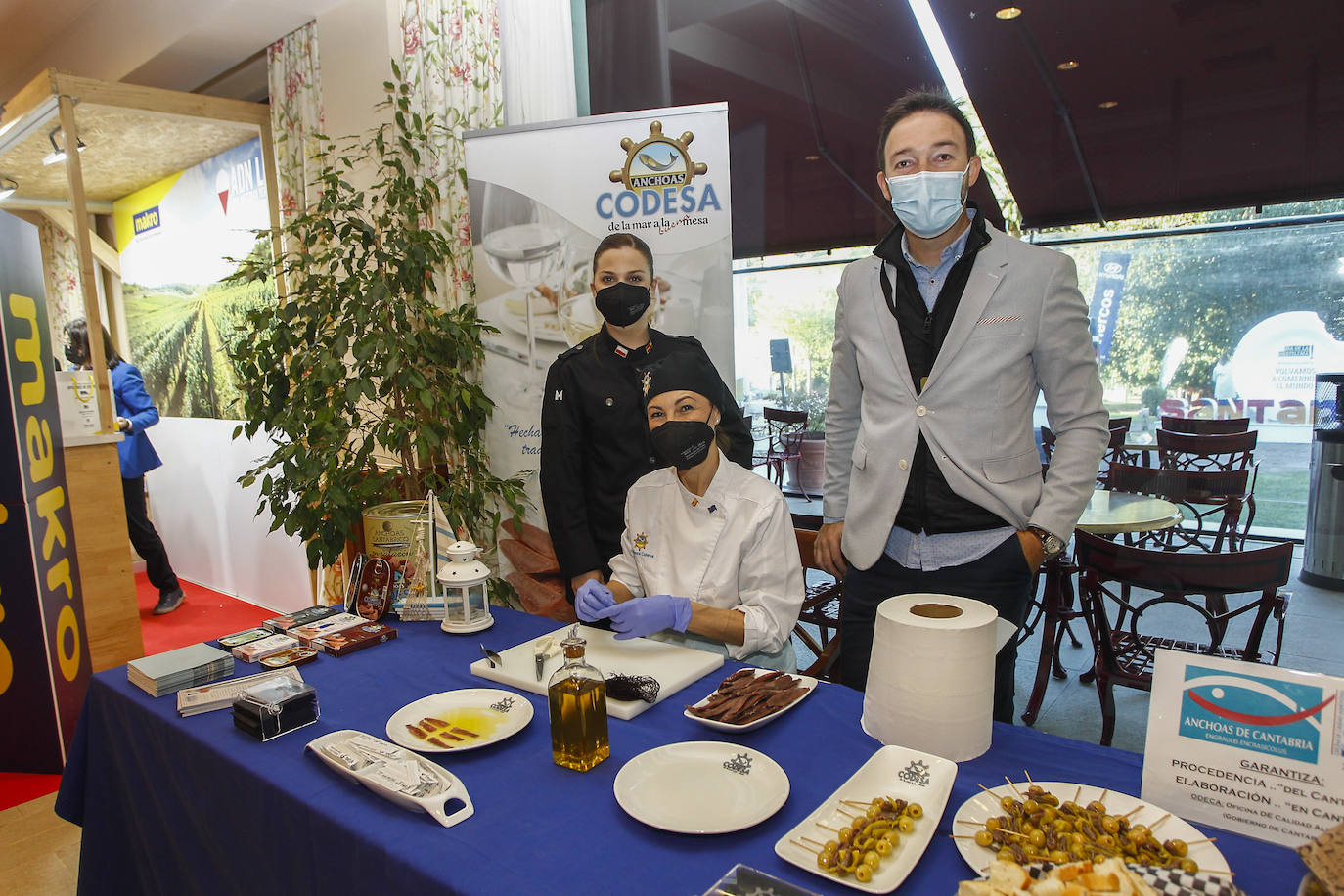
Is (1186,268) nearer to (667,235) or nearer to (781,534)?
(667,235)

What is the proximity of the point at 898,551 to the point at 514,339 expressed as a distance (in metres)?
1.84

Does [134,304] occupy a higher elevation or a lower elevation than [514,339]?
higher

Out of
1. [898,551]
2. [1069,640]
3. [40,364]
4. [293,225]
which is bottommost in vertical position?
[1069,640]

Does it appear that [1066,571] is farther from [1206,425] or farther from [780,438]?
[780,438]

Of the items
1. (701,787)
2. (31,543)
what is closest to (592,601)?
(701,787)

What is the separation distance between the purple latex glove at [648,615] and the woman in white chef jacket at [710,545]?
4 cm

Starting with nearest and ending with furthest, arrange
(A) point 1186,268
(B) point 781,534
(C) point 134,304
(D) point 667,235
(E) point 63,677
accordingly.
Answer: (B) point 781,534, (D) point 667,235, (E) point 63,677, (A) point 1186,268, (C) point 134,304

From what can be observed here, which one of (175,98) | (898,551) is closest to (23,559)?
(175,98)

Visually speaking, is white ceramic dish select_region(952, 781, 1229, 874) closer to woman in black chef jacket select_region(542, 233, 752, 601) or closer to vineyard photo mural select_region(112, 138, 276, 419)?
woman in black chef jacket select_region(542, 233, 752, 601)

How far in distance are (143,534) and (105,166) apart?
2.40m

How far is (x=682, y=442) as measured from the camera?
68.2 inches

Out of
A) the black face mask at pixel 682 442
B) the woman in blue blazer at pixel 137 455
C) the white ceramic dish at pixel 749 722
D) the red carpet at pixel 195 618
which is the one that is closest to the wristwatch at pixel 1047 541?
the white ceramic dish at pixel 749 722

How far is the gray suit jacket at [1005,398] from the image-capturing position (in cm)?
167

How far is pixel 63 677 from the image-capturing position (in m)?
2.97
